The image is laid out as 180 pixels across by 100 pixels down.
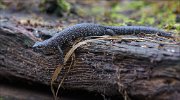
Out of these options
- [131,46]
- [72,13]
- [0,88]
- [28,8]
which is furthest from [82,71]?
[28,8]

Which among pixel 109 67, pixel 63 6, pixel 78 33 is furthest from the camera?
pixel 63 6

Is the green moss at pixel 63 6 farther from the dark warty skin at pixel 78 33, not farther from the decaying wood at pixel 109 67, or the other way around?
the dark warty skin at pixel 78 33

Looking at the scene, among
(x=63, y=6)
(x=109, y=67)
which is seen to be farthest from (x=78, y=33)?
(x=63, y=6)

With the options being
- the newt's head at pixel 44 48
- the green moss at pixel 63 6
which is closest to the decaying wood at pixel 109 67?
the newt's head at pixel 44 48

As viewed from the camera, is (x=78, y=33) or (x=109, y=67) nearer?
(x=109, y=67)

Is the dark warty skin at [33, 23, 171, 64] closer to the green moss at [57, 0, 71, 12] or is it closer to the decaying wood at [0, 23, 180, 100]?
the decaying wood at [0, 23, 180, 100]

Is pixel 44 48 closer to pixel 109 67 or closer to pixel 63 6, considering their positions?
pixel 109 67

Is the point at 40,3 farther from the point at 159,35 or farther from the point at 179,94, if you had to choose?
the point at 179,94
